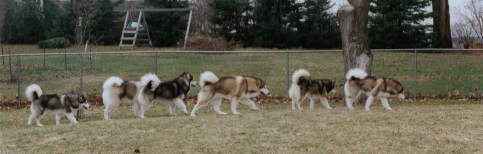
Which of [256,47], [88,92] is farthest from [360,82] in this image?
[256,47]

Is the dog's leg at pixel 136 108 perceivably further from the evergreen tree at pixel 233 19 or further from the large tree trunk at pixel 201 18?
the large tree trunk at pixel 201 18

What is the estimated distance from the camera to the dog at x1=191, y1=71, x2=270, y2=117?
43.4 ft

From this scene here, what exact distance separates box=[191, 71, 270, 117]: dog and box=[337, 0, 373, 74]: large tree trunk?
318 cm

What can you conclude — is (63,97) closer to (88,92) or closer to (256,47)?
(88,92)

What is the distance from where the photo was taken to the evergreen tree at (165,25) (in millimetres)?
36531

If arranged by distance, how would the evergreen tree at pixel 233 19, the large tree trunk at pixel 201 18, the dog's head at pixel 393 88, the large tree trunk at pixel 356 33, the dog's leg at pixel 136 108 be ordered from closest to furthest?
the dog's leg at pixel 136 108 → the dog's head at pixel 393 88 → the large tree trunk at pixel 356 33 → the evergreen tree at pixel 233 19 → the large tree trunk at pixel 201 18

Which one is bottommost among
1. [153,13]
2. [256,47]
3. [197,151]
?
[197,151]

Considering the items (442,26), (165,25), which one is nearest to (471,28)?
(442,26)

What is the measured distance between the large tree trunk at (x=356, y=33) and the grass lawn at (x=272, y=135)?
3.32m

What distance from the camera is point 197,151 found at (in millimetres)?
8859

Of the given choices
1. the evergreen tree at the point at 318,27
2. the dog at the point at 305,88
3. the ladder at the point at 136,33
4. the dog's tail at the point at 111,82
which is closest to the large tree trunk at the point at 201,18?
the ladder at the point at 136,33

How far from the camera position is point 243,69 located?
2219 centimetres

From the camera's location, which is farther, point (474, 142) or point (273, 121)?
point (273, 121)

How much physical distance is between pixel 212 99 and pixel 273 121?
2498 mm
